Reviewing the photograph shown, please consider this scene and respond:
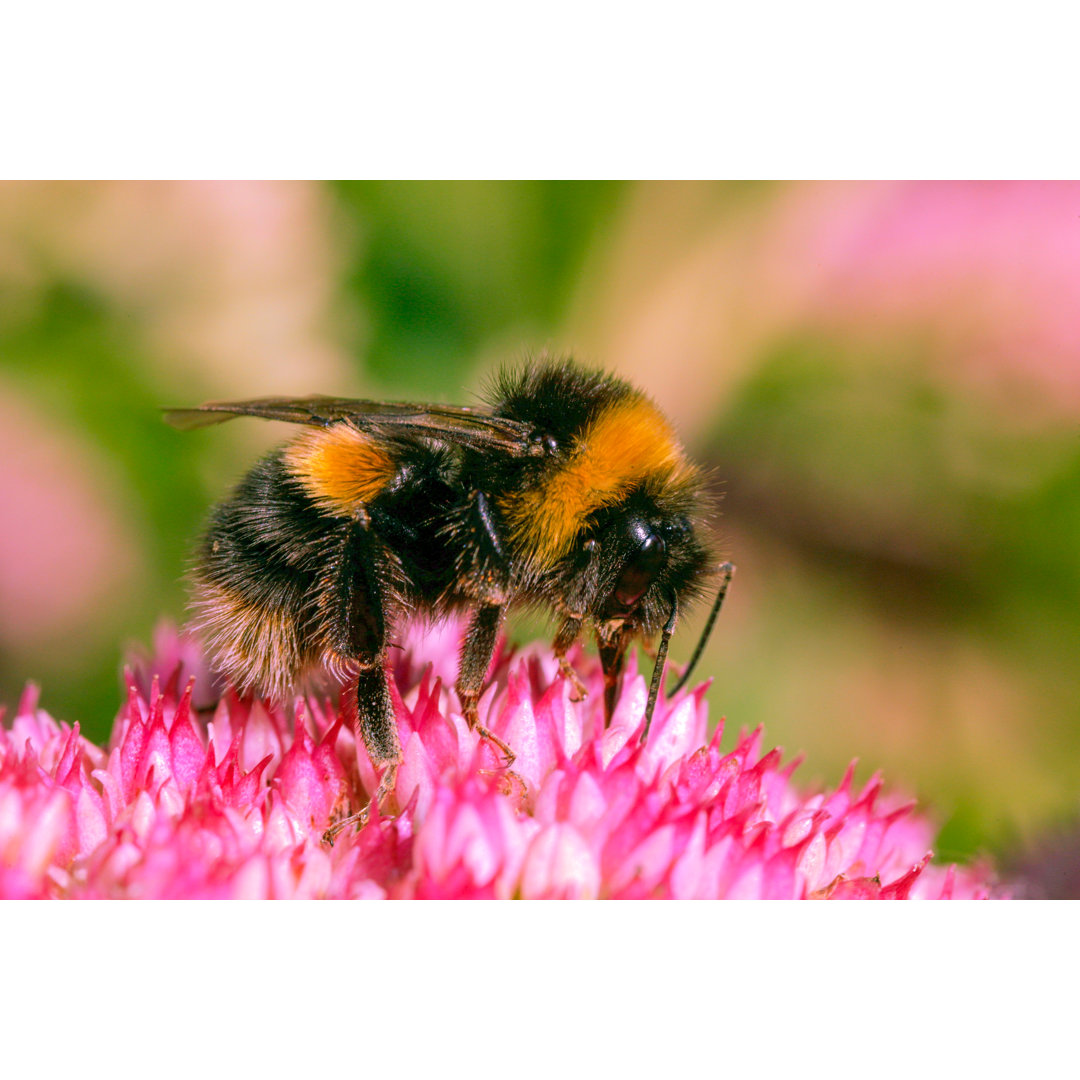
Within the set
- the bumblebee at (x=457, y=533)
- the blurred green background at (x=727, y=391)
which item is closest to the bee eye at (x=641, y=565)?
the bumblebee at (x=457, y=533)

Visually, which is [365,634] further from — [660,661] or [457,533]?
[660,661]

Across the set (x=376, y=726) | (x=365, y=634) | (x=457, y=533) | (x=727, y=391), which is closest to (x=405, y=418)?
(x=457, y=533)

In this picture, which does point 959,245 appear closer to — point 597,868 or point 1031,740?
point 1031,740

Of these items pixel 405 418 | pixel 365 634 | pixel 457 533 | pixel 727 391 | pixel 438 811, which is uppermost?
pixel 727 391

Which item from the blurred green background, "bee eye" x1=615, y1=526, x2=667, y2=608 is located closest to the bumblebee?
"bee eye" x1=615, y1=526, x2=667, y2=608

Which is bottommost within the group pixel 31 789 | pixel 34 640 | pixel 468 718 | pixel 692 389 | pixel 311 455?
pixel 34 640
